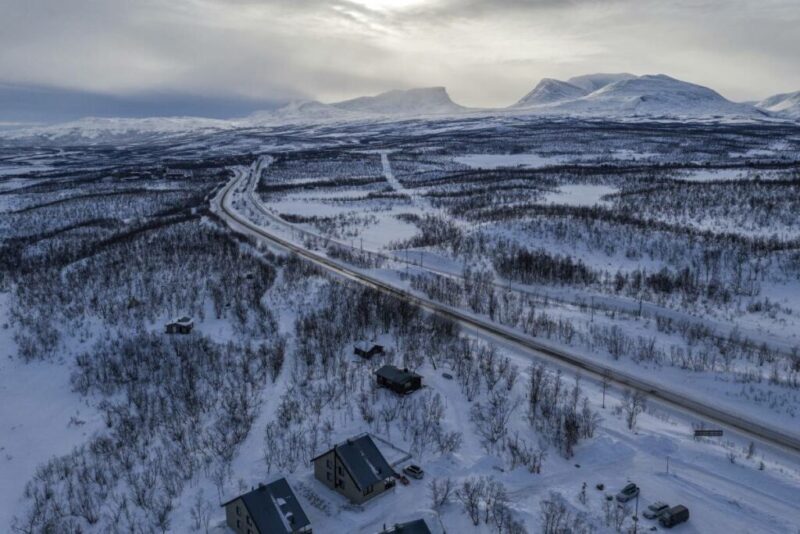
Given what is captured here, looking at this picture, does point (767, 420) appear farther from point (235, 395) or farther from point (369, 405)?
point (235, 395)

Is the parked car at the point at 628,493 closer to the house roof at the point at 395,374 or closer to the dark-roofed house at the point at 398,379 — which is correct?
the dark-roofed house at the point at 398,379

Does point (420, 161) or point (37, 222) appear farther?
point (420, 161)

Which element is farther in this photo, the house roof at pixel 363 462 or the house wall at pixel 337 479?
the house wall at pixel 337 479

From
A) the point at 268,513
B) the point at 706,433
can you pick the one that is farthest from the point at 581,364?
the point at 268,513

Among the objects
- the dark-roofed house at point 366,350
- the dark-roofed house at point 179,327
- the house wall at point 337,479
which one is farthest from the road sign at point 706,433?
the dark-roofed house at point 179,327

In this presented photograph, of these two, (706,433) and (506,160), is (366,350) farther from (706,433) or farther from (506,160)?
(506,160)

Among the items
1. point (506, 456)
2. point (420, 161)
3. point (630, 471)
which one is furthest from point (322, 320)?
point (420, 161)
